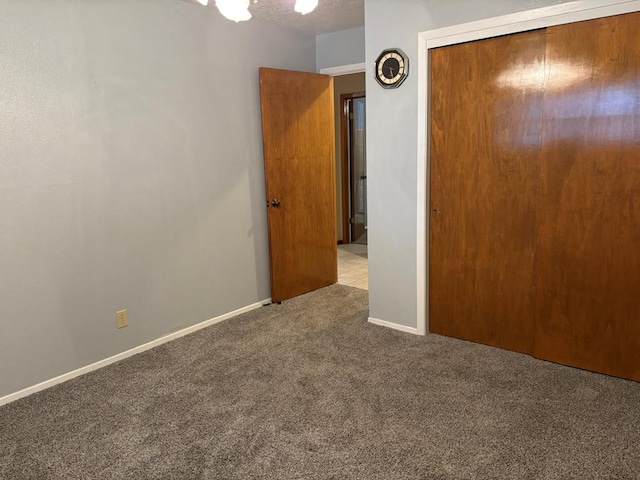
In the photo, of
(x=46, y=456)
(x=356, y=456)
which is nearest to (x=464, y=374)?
(x=356, y=456)

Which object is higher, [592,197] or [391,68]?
[391,68]

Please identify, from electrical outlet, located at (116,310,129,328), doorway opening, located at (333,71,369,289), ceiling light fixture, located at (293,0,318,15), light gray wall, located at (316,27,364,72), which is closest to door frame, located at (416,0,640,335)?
ceiling light fixture, located at (293,0,318,15)

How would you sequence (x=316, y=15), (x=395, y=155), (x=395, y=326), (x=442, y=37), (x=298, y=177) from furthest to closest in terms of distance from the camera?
(x=298, y=177) < (x=316, y=15) < (x=395, y=326) < (x=395, y=155) < (x=442, y=37)

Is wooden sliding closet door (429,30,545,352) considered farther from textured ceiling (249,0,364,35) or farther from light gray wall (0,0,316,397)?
light gray wall (0,0,316,397)

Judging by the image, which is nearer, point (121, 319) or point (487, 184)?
point (487, 184)

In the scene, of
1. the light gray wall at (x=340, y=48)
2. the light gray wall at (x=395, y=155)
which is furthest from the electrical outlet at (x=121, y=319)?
the light gray wall at (x=340, y=48)

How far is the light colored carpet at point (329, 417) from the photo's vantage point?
195cm

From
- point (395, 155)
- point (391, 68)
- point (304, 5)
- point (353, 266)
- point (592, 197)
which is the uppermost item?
point (304, 5)

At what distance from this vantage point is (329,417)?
230 cm

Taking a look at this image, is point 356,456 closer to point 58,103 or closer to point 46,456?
point 46,456

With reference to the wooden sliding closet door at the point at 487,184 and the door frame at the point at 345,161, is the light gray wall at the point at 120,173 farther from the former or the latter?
the door frame at the point at 345,161

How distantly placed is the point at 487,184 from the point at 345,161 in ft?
12.0

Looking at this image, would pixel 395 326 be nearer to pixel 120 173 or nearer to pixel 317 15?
pixel 120 173

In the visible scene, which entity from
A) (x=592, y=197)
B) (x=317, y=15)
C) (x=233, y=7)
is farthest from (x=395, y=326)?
(x=317, y=15)
